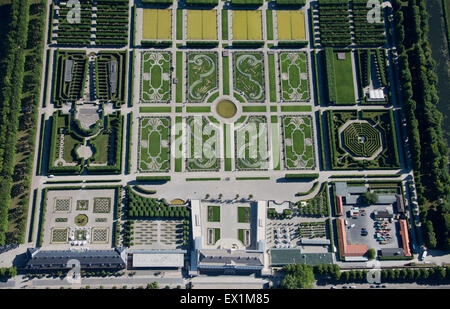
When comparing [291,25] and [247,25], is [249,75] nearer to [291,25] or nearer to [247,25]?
[247,25]

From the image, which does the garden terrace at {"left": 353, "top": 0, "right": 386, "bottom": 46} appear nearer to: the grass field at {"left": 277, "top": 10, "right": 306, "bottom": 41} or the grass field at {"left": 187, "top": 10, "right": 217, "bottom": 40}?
the grass field at {"left": 277, "top": 10, "right": 306, "bottom": 41}

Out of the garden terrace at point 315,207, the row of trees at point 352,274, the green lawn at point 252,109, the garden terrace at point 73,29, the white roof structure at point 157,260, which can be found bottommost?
the row of trees at point 352,274

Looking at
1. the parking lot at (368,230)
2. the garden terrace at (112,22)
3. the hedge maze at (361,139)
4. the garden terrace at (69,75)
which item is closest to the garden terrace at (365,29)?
the hedge maze at (361,139)

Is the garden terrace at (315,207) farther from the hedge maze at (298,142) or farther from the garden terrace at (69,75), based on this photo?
the garden terrace at (69,75)

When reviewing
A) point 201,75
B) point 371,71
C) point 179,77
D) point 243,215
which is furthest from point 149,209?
point 371,71

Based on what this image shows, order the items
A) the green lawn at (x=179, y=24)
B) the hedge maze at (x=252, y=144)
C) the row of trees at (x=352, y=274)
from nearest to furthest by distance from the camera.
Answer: the row of trees at (x=352, y=274) → the hedge maze at (x=252, y=144) → the green lawn at (x=179, y=24)

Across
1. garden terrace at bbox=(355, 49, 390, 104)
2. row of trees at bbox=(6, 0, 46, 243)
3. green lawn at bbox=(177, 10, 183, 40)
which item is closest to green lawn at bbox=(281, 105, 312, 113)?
garden terrace at bbox=(355, 49, 390, 104)
